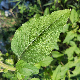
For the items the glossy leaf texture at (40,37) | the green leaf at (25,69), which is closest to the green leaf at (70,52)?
the glossy leaf texture at (40,37)

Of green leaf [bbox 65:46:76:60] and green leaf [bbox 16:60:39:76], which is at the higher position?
green leaf [bbox 16:60:39:76]

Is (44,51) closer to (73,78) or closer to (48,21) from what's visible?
(48,21)

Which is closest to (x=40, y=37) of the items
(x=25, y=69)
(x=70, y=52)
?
(x=25, y=69)

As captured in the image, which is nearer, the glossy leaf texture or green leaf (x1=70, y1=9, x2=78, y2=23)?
the glossy leaf texture

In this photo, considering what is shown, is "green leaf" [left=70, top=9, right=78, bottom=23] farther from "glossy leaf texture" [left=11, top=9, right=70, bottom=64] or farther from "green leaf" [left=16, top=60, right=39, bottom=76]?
"green leaf" [left=16, top=60, right=39, bottom=76]

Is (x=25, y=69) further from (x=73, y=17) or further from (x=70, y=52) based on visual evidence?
(x=73, y=17)

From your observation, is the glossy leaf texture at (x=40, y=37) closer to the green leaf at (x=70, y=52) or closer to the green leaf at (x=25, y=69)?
the green leaf at (x=25, y=69)

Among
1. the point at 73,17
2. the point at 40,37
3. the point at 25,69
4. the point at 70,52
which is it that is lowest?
the point at 70,52

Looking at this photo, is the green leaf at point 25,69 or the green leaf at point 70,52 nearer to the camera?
the green leaf at point 25,69

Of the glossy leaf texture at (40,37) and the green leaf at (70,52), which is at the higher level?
the glossy leaf texture at (40,37)

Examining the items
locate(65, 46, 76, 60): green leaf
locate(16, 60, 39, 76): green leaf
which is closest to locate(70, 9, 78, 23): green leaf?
locate(65, 46, 76, 60): green leaf
